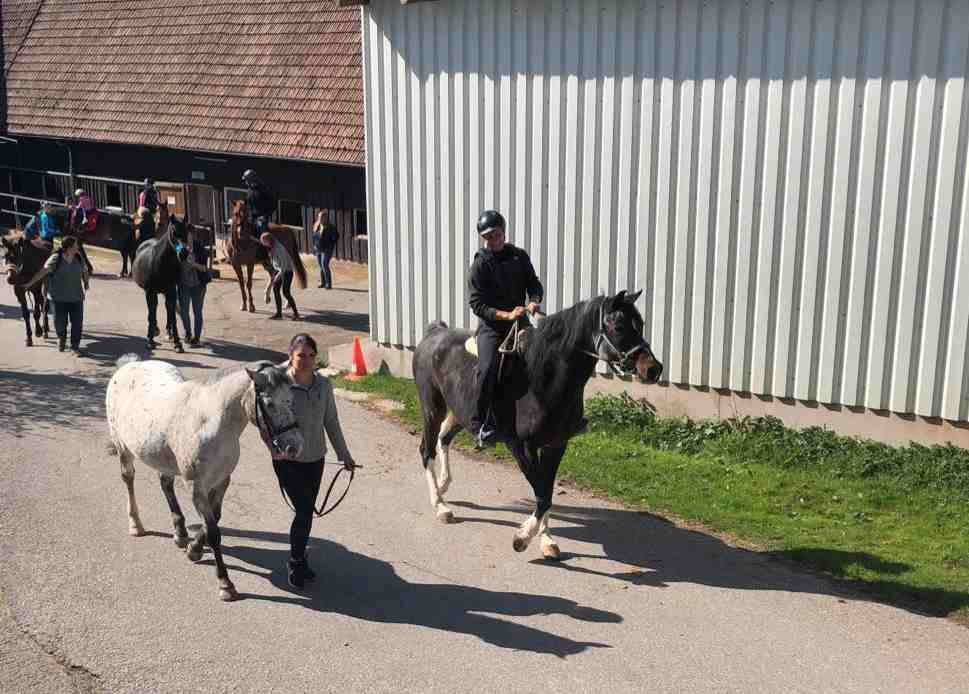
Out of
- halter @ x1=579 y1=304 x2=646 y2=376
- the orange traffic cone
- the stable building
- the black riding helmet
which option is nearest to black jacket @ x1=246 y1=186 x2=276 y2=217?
the stable building

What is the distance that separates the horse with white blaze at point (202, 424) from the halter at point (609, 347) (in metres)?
2.32

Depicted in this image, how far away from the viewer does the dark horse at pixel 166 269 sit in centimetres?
1490

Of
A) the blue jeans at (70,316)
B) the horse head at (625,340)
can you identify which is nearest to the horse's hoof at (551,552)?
the horse head at (625,340)

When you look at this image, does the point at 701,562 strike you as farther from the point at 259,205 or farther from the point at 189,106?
the point at 189,106

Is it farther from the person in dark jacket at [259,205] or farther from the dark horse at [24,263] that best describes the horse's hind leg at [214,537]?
the person in dark jacket at [259,205]

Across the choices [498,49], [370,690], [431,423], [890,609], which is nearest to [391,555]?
[431,423]

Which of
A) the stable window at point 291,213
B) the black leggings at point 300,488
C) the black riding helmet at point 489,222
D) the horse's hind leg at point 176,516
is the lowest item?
the horse's hind leg at point 176,516

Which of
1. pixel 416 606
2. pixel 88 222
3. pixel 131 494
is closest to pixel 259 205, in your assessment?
pixel 88 222

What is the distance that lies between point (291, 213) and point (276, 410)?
16.6 metres

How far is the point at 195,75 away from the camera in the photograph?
2369 cm

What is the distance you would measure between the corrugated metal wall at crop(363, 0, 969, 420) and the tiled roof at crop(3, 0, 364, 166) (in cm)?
A: 779

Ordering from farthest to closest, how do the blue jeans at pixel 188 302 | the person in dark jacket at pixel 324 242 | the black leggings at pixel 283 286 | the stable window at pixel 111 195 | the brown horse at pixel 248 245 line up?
the stable window at pixel 111 195, the person in dark jacket at pixel 324 242, the brown horse at pixel 248 245, the black leggings at pixel 283 286, the blue jeans at pixel 188 302

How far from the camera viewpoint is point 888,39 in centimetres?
962

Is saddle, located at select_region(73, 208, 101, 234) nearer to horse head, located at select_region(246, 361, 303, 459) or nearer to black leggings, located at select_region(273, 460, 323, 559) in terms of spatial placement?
black leggings, located at select_region(273, 460, 323, 559)
